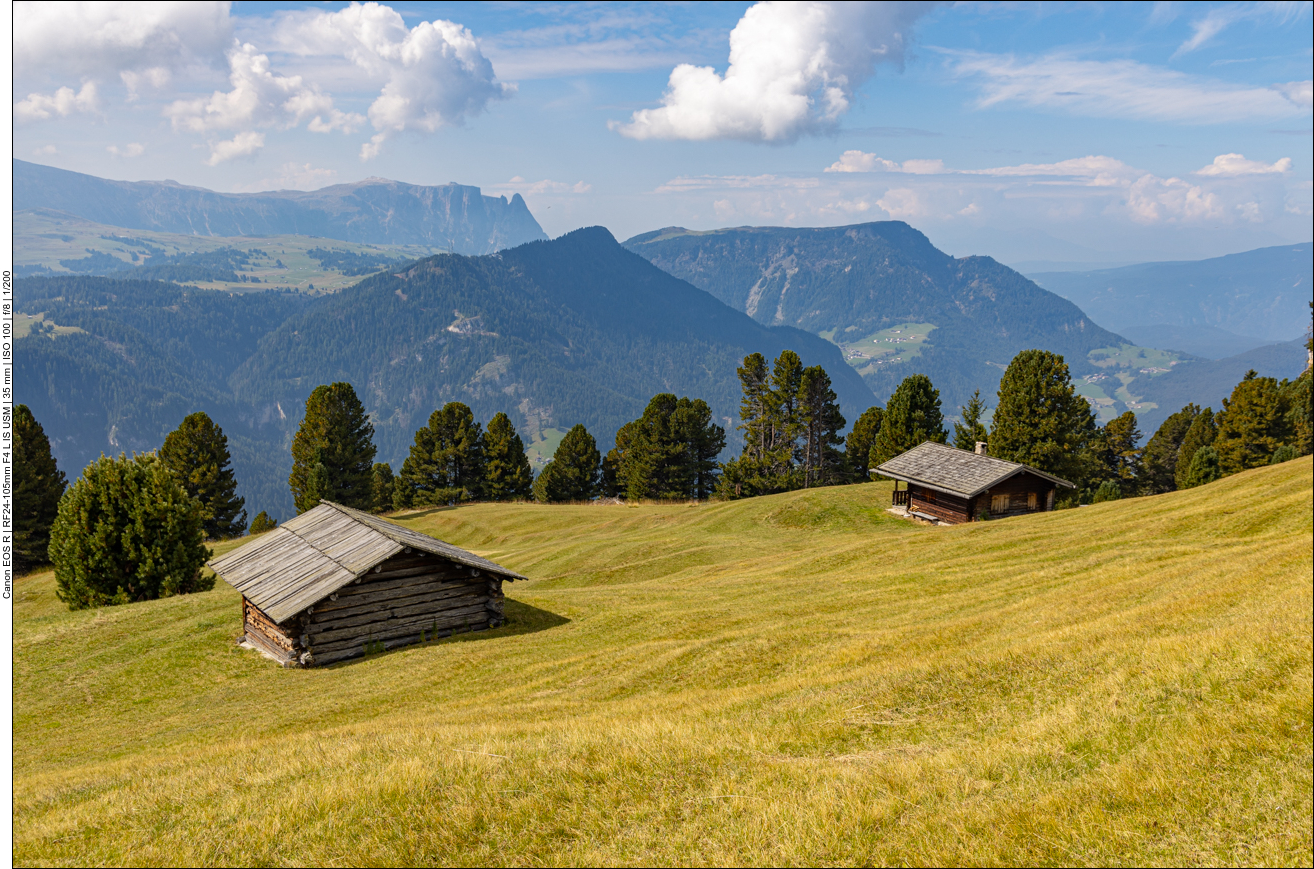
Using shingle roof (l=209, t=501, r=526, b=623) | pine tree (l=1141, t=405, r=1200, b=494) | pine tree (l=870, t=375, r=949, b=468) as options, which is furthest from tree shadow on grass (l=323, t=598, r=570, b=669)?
pine tree (l=1141, t=405, r=1200, b=494)

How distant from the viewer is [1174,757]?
8664mm

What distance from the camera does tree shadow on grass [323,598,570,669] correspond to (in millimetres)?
25438

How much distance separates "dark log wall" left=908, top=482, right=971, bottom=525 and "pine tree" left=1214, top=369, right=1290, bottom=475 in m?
39.5

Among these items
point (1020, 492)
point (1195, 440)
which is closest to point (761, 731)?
point (1020, 492)

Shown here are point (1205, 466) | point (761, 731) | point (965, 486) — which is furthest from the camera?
point (1205, 466)

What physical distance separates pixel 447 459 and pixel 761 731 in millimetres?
84873

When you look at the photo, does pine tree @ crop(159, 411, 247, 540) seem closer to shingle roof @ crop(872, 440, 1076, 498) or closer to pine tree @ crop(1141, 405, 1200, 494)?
shingle roof @ crop(872, 440, 1076, 498)

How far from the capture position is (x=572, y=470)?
315 ft

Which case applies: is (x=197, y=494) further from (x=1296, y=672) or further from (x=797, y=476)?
(x=1296, y=672)

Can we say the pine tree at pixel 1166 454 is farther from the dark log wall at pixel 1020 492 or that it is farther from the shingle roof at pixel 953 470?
the shingle roof at pixel 953 470

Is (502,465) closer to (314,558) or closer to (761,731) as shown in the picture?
(314,558)

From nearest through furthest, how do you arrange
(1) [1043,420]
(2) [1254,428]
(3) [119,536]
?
(3) [119,536] → (1) [1043,420] → (2) [1254,428]

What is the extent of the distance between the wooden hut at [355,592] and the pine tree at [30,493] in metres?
47.1

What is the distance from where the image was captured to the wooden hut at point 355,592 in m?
24.5
